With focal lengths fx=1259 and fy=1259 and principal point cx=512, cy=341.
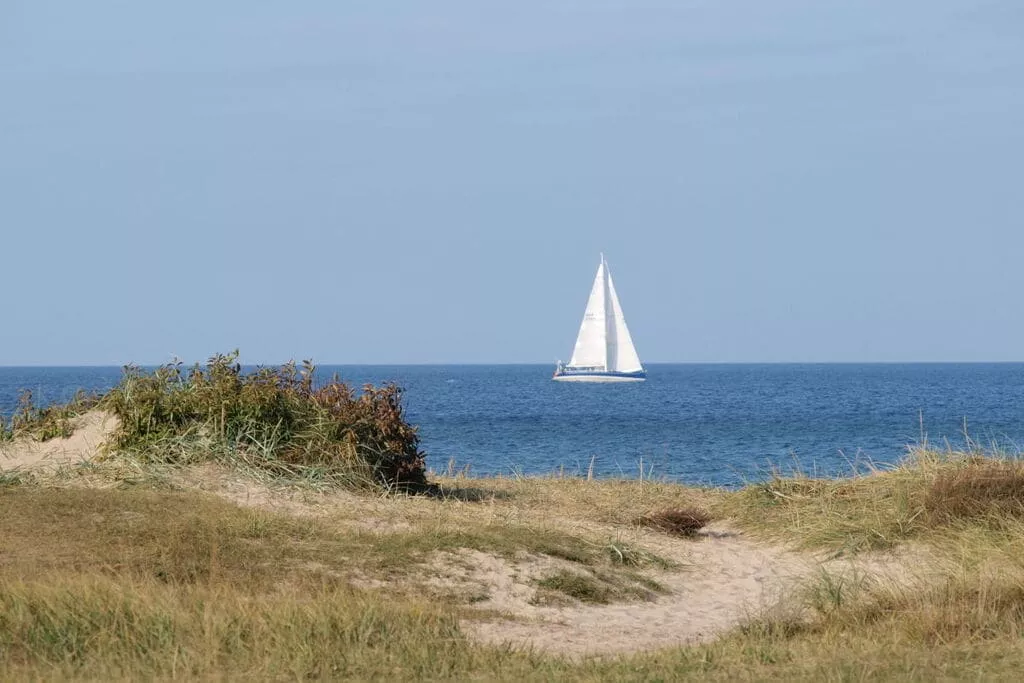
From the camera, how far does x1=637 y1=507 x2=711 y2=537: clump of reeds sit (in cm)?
1814

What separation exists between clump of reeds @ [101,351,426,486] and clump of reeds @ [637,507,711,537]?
3.94m

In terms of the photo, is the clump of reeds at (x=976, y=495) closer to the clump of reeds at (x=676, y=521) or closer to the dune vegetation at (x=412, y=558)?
the dune vegetation at (x=412, y=558)

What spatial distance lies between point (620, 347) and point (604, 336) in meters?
3.44

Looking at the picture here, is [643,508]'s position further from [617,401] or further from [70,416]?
[617,401]

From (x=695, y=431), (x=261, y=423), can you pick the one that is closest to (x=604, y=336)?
(x=695, y=431)

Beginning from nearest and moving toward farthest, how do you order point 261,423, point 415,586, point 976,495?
1. point 415,586
2. point 976,495
3. point 261,423

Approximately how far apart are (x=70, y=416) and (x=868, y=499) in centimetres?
1254

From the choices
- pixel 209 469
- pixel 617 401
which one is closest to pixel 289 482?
pixel 209 469

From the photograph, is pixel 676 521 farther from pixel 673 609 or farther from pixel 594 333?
pixel 594 333

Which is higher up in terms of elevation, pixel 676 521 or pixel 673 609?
pixel 676 521

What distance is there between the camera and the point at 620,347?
342ft

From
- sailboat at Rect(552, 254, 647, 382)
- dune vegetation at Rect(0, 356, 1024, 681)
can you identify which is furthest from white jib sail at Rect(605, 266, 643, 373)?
dune vegetation at Rect(0, 356, 1024, 681)

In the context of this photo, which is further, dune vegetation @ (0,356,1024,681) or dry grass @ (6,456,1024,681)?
dune vegetation @ (0,356,1024,681)

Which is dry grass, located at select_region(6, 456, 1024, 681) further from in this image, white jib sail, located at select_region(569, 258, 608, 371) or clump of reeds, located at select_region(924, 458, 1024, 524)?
white jib sail, located at select_region(569, 258, 608, 371)
